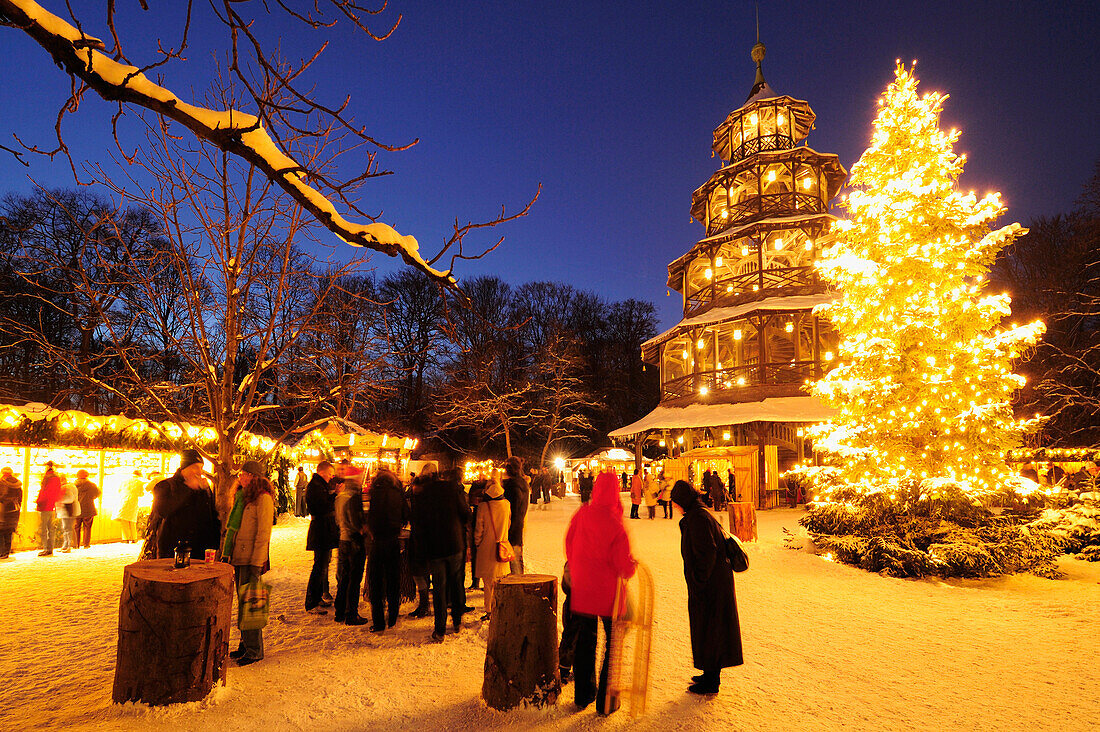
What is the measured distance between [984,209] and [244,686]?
42.2 feet

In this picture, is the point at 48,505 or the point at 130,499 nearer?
the point at 48,505

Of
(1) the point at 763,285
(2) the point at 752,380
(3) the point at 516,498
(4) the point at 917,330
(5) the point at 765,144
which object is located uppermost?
(5) the point at 765,144

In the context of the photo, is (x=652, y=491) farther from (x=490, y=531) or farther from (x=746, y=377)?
(x=490, y=531)

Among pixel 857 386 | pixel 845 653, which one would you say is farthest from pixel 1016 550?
pixel 845 653

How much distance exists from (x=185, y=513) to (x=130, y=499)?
382 inches

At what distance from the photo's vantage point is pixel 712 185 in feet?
93.8

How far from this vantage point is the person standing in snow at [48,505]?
11023mm

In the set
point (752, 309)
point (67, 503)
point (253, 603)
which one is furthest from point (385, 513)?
point (752, 309)

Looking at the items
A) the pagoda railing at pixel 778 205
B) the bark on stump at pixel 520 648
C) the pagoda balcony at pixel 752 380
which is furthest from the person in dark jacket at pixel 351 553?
the pagoda railing at pixel 778 205

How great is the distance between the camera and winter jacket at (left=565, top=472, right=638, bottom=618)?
396cm

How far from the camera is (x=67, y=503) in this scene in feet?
38.1

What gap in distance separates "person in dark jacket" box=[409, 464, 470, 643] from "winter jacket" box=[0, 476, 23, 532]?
30.4 feet

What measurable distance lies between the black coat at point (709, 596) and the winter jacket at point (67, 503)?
41.6 ft

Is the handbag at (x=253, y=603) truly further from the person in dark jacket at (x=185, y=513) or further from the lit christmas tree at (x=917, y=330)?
the lit christmas tree at (x=917, y=330)
